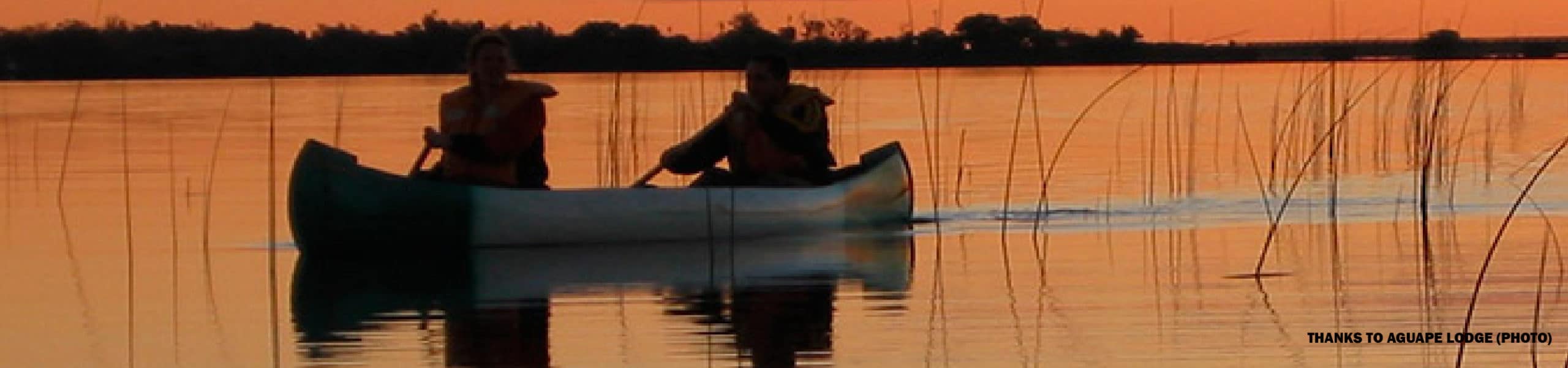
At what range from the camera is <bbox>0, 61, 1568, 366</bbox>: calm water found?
406 inches

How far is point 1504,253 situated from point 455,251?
4242 millimetres

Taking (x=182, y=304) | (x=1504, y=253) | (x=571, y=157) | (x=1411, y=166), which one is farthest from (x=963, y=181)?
(x=182, y=304)

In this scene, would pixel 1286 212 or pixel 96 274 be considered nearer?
pixel 96 274

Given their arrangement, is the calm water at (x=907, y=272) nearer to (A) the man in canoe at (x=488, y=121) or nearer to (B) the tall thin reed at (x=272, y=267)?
(B) the tall thin reed at (x=272, y=267)

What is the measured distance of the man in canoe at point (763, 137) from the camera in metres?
15.1

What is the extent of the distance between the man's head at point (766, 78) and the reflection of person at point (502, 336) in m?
3.10

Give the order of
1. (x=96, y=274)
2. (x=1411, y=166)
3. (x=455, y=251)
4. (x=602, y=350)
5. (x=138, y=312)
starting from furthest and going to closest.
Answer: (x=1411, y=166) < (x=455, y=251) < (x=96, y=274) < (x=138, y=312) < (x=602, y=350)

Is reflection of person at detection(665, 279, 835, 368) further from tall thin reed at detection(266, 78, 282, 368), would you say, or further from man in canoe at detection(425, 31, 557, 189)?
man in canoe at detection(425, 31, 557, 189)

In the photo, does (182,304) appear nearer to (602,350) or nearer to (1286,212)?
(602,350)

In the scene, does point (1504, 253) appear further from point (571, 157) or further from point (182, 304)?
point (571, 157)

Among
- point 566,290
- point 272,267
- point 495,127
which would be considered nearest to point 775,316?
point 566,290

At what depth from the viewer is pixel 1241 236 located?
49.8ft

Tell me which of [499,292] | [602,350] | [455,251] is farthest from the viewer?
[455,251]

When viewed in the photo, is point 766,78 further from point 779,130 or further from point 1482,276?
point 1482,276
